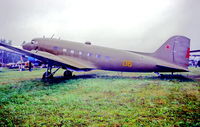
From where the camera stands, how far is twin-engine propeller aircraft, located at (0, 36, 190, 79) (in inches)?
463

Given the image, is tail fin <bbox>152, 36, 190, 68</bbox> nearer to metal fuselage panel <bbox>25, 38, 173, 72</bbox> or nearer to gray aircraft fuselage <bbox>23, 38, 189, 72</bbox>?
gray aircraft fuselage <bbox>23, 38, 189, 72</bbox>

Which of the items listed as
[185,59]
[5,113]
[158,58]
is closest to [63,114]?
[5,113]

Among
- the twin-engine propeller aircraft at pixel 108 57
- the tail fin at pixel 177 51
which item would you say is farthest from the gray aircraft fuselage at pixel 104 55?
the tail fin at pixel 177 51

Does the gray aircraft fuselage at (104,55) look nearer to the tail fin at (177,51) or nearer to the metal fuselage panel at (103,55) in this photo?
the metal fuselage panel at (103,55)

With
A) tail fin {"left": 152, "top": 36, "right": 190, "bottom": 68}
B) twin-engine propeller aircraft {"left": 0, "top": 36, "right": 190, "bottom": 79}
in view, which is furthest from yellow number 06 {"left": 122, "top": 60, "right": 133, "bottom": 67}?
tail fin {"left": 152, "top": 36, "right": 190, "bottom": 68}

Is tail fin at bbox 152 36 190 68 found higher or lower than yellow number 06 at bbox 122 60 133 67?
higher

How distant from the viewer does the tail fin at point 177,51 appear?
11703 mm

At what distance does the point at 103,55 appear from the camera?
13.2m

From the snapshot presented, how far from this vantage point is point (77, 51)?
44.7ft

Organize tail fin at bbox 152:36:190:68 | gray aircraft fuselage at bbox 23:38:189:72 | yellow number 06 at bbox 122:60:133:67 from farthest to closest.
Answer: yellow number 06 at bbox 122:60:133:67, gray aircraft fuselage at bbox 23:38:189:72, tail fin at bbox 152:36:190:68

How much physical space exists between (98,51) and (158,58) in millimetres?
5634

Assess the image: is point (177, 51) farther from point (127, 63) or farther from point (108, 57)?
point (108, 57)

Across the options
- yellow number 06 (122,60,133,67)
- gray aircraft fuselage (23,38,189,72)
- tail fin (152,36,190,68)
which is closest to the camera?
tail fin (152,36,190,68)

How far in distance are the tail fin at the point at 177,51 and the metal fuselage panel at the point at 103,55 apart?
3.66 feet
